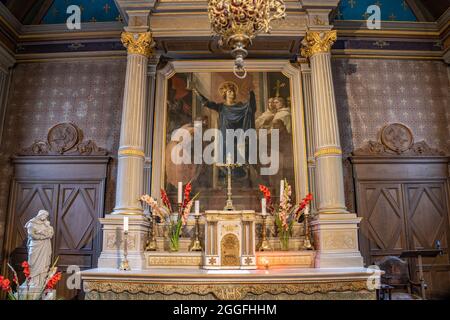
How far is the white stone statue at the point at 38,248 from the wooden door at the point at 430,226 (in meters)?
7.01

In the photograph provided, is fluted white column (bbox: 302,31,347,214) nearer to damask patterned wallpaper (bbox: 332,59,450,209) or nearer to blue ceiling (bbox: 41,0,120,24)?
damask patterned wallpaper (bbox: 332,59,450,209)

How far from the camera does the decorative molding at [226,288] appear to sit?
16.3 feet

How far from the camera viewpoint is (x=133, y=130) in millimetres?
6984

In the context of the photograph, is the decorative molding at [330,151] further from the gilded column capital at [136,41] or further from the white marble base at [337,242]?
the gilded column capital at [136,41]

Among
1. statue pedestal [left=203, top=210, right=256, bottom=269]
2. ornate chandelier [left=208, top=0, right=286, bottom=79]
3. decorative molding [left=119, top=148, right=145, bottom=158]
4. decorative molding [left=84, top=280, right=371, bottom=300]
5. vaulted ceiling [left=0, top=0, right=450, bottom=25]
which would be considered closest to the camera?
ornate chandelier [left=208, top=0, right=286, bottom=79]

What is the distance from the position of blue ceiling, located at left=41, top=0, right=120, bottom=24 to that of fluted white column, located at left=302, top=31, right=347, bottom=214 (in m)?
4.78

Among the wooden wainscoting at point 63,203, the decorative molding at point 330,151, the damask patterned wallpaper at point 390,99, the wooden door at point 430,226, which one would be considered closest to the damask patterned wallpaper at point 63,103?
the wooden wainscoting at point 63,203

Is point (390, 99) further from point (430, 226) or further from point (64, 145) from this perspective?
point (64, 145)

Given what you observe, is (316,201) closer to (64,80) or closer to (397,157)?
(397,157)

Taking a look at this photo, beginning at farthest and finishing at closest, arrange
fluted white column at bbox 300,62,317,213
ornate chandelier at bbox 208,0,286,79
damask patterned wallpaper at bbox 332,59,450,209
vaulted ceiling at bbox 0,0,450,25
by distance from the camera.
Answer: vaulted ceiling at bbox 0,0,450,25, damask patterned wallpaper at bbox 332,59,450,209, fluted white column at bbox 300,62,317,213, ornate chandelier at bbox 208,0,286,79

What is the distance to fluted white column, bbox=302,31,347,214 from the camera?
22.1ft

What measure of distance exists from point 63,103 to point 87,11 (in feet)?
7.68

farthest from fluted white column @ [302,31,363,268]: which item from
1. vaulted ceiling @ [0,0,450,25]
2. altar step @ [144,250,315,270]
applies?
vaulted ceiling @ [0,0,450,25]

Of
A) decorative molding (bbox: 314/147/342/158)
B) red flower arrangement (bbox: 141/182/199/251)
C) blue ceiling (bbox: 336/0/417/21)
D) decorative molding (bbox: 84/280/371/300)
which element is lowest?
decorative molding (bbox: 84/280/371/300)
